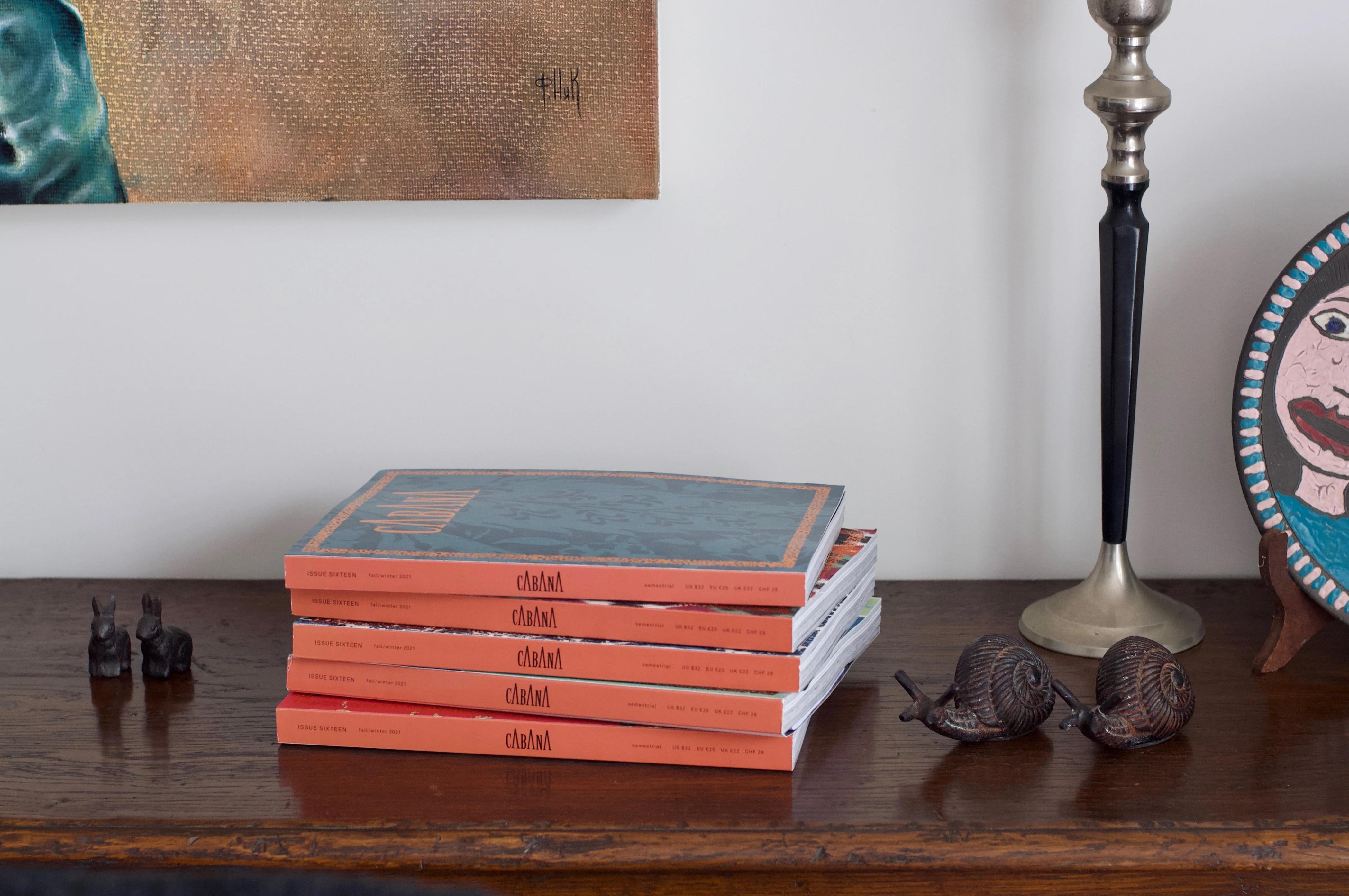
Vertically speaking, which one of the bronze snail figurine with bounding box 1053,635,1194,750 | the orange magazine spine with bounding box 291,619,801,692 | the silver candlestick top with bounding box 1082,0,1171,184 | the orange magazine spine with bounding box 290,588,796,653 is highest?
the silver candlestick top with bounding box 1082,0,1171,184

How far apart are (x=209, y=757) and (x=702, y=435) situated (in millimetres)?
558

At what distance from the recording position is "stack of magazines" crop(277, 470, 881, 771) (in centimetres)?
75

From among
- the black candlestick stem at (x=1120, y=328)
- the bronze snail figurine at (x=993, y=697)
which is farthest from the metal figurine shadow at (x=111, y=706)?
the black candlestick stem at (x=1120, y=328)

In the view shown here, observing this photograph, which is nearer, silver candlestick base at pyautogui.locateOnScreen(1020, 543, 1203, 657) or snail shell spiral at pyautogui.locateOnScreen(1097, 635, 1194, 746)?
snail shell spiral at pyautogui.locateOnScreen(1097, 635, 1194, 746)

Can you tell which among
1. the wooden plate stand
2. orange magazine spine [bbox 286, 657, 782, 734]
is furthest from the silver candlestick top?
orange magazine spine [bbox 286, 657, 782, 734]

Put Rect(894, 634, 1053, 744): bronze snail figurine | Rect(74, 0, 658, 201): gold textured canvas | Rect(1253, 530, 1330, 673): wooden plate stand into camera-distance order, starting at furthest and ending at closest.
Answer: Rect(74, 0, 658, 201): gold textured canvas → Rect(1253, 530, 1330, 673): wooden plate stand → Rect(894, 634, 1053, 744): bronze snail figurine

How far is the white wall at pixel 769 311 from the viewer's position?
1.04 meters

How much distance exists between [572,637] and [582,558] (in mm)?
58

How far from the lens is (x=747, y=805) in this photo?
708 millimetres

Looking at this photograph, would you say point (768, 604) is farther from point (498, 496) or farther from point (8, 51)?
point (8, 51)

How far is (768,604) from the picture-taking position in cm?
75

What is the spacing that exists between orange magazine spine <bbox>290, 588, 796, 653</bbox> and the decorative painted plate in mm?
469

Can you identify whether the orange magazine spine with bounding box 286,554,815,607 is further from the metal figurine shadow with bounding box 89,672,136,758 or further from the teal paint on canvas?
the teal paint on canvas
